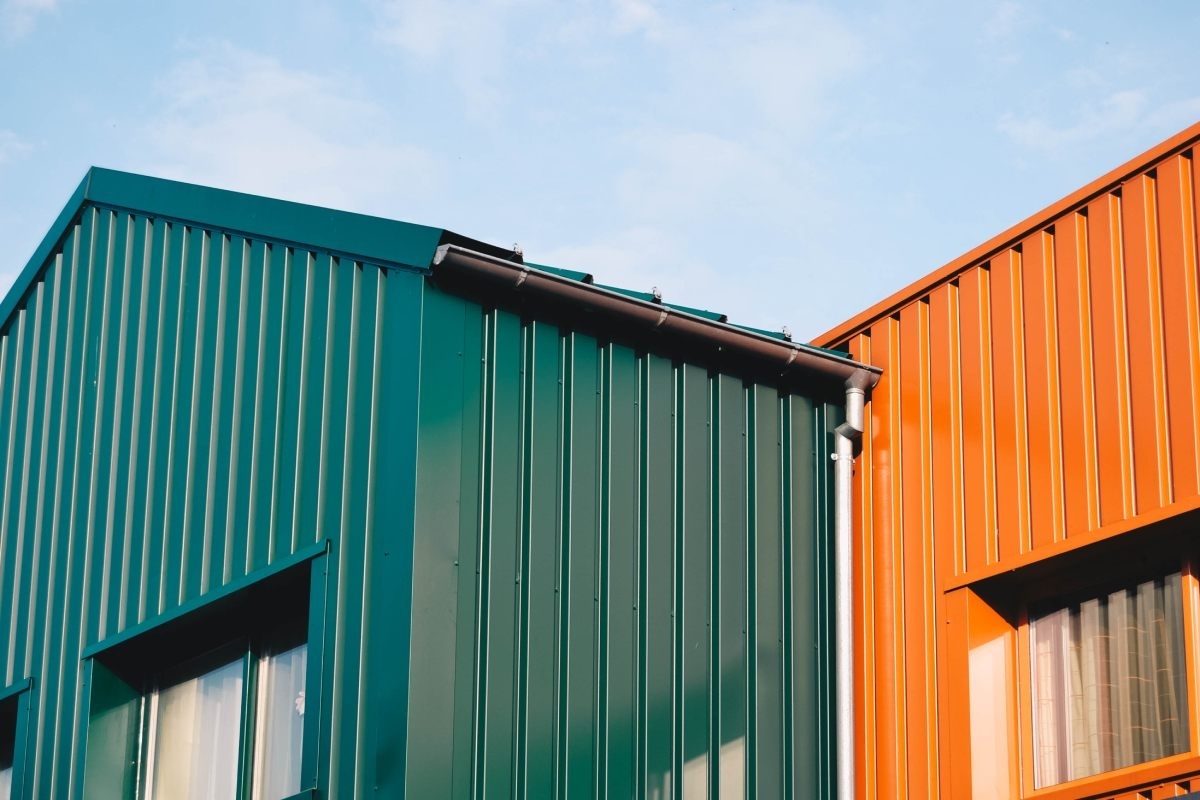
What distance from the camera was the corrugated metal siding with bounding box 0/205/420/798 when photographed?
8594 millimetres

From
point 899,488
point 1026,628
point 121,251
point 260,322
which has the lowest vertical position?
point 1026,628

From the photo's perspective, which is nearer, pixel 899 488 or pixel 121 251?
pixel 899 488

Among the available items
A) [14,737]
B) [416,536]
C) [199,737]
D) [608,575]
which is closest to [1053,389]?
[608,575]

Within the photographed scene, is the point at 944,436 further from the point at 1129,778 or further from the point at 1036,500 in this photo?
the point at 1129,778

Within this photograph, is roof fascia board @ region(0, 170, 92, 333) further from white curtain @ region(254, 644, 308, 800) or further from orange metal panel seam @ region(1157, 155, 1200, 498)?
orange metal panel seam @ region(1157, 155, 1200, 498)

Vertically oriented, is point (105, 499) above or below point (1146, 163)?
below

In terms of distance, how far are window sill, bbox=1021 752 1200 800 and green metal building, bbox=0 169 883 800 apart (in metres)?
1.44

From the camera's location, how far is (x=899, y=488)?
976 cm

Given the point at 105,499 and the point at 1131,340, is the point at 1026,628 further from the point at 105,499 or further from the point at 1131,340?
the point at 105,499

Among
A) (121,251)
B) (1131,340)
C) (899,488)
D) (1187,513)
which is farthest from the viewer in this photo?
(121,251)

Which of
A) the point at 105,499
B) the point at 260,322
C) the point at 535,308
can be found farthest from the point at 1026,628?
the point at 105,499

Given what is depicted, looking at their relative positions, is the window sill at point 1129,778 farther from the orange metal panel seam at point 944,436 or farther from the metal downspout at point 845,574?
the orange metal panel seam at point 944,436

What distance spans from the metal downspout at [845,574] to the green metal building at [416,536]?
0.30ft

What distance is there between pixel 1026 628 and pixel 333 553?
3.56 metres
